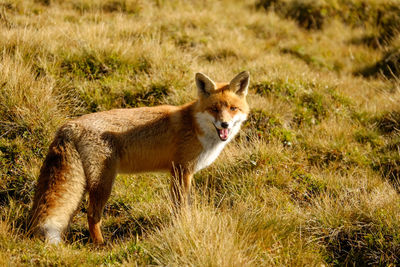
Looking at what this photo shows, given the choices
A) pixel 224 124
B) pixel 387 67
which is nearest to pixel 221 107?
pixel 224 124

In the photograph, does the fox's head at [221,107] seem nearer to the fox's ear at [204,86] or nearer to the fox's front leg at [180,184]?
the fox's ear at [204,86]

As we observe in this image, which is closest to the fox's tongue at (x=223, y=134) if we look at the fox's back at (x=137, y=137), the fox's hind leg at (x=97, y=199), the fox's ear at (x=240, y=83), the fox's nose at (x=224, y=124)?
the fox's nose at (x=224, y=124)

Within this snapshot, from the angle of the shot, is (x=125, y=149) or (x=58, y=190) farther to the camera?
(x=125, y=149)

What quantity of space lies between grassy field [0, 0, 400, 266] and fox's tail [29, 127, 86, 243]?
168 millimetres

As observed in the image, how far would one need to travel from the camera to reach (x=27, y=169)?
4.12 meters

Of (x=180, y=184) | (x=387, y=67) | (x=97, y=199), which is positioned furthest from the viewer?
(x=387, y=67)

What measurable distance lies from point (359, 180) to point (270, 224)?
1.80 metres

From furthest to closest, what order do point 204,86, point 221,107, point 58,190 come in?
point 204,86
point 221,107
point 58,190

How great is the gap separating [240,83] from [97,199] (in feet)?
6.90

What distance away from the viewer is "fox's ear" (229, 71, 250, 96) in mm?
4055

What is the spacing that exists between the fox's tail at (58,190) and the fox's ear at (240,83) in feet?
6.24

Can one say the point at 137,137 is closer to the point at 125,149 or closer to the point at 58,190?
the point at 125,149

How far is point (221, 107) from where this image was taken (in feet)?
12.6

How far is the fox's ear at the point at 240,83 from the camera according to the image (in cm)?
405
